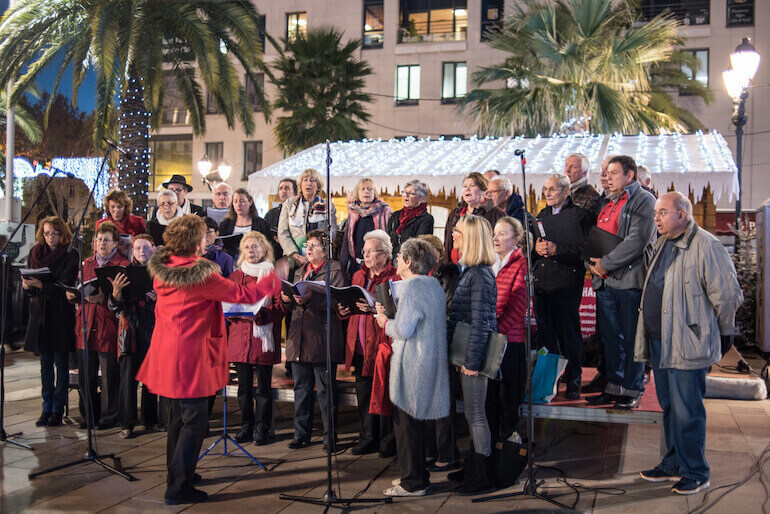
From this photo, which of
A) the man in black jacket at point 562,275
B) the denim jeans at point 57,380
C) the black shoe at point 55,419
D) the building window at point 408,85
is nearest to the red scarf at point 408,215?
the man in black jacket at point 562,275

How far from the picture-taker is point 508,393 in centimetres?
585

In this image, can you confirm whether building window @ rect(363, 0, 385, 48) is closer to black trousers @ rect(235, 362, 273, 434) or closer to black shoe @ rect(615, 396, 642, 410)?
black trousers @ rect(235, 362, 273, 434)

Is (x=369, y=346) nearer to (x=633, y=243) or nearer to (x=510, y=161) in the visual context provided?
(x=633, y=243)

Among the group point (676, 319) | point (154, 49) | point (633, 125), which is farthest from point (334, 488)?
point (633, 125)

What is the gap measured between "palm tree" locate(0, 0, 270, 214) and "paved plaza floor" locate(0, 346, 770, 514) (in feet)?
23.3

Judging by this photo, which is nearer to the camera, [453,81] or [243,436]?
[243,436]

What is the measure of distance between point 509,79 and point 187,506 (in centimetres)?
1883

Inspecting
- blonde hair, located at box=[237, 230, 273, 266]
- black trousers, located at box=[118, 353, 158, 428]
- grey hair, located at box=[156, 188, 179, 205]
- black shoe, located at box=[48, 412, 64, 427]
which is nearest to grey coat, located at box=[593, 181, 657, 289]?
blonde hair, located at box=[237, 230, 273, 266]

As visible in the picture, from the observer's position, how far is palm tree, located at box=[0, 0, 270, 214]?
504 inches

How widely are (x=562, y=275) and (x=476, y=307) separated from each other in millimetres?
1494

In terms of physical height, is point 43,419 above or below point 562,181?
below

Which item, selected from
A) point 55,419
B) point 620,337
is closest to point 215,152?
point 55,419

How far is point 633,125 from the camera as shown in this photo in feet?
55.2

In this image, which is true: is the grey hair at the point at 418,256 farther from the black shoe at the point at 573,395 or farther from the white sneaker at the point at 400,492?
the black shoe at the point at 573,395
